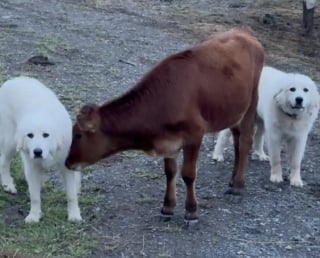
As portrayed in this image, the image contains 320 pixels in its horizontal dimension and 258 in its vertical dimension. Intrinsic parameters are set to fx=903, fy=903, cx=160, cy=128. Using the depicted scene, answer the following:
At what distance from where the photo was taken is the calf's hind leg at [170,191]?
22.1 feet

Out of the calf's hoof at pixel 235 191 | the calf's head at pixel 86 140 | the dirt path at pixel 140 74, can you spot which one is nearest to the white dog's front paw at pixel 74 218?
the dirt path at pixel 140 74

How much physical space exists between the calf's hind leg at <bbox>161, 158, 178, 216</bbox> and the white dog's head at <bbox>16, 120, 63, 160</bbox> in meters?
0.93

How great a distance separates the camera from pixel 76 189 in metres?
6.61

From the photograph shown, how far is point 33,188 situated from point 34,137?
19.3 inches

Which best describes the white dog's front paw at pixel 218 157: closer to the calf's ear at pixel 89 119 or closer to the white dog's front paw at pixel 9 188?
the white dog's front paw at pixel 9 188

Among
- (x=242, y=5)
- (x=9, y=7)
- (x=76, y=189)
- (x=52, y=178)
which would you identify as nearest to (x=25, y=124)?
(x=76, y=189)

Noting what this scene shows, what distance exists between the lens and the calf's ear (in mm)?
6258

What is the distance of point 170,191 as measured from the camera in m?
6.76

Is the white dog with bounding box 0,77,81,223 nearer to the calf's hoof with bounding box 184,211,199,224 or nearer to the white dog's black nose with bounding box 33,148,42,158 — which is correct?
the white dog's black nose with bounding box 33,148,42,158


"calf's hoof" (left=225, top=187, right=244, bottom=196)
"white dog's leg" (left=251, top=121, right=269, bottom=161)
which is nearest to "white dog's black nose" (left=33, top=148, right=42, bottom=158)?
"calf's hoof" (left=225, top=187, right=244, bottom=196)

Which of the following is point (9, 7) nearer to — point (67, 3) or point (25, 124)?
point (67, 3)

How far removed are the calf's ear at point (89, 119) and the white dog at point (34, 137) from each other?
0.15 m

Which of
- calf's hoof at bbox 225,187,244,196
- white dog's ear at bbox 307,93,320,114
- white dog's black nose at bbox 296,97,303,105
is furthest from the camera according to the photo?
white dog's ear at bbox 307,93,320,114

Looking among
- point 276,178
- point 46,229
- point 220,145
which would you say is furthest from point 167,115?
point 220,145
